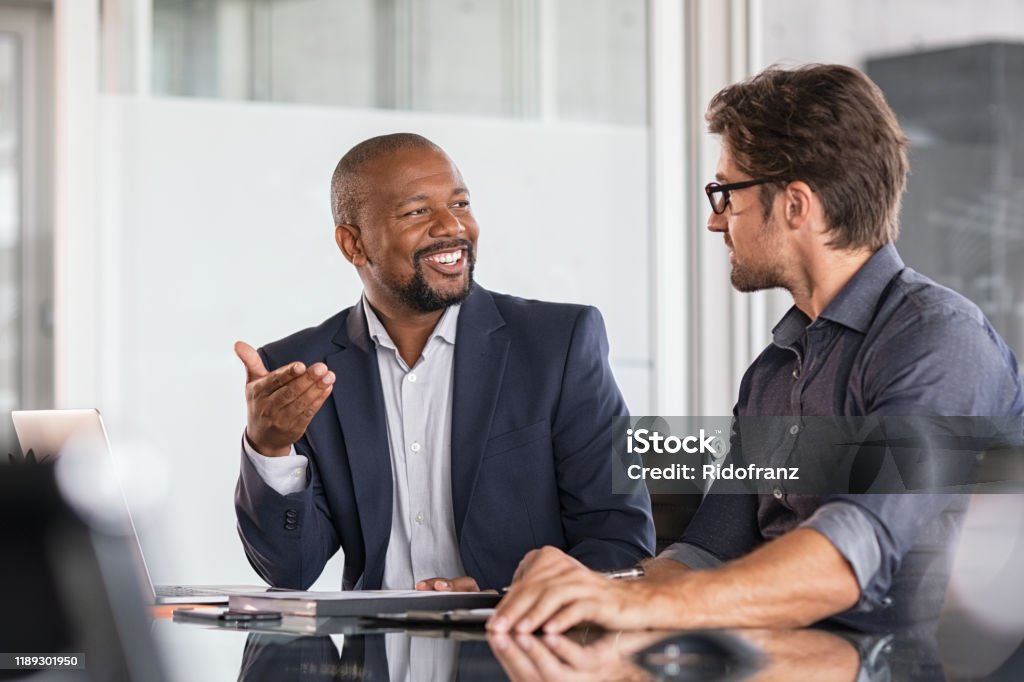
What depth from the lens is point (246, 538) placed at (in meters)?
2.10

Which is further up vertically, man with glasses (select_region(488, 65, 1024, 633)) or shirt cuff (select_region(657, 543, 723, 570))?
man with glasses (select_region(488, 65, 1024, 633))

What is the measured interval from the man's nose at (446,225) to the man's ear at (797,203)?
64cm

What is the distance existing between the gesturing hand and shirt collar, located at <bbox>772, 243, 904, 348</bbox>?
69cm

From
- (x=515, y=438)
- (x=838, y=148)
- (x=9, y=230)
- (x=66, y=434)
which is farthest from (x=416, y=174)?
(x=9, y=230)

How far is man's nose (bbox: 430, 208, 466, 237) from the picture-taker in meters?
2.39

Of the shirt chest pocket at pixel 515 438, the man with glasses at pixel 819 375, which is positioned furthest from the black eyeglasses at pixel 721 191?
the shirt chest pocket at pixel 515 438

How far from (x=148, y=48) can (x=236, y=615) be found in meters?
2.82

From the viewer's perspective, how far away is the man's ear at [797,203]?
196 cm

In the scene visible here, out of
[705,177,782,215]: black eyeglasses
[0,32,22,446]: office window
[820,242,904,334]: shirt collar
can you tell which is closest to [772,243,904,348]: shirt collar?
[820,242,904,334]: shirt collar

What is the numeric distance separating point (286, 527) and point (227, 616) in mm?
659

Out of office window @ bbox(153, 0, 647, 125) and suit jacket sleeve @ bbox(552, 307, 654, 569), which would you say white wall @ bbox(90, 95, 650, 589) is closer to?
office window @ bbox(153, 0, 647, 125)

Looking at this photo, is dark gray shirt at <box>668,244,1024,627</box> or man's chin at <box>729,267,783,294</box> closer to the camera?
dark gray shirt at <box>668,244,1024,627</box>

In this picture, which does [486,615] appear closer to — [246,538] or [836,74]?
[246,538]

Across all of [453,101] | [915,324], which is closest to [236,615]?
[915,324]
